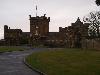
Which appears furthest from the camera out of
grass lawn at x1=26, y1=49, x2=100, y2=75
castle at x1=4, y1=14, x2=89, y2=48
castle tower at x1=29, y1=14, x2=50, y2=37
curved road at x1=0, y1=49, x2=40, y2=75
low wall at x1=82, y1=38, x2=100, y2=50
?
castle tower at x1=29, y1=14, x2=50, y2=37

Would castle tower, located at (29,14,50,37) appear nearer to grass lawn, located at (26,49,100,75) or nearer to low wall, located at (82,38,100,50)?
low wall, located at (82,38,100,50)

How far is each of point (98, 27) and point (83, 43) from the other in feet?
55.3

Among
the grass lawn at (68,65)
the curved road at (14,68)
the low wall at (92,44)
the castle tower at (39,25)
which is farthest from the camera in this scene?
the castle tower at (39,25)

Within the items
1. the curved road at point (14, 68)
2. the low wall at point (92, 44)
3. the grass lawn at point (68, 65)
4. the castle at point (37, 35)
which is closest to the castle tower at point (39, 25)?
the castle at point (37, 35)

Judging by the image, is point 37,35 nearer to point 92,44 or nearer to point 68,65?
point 92,44

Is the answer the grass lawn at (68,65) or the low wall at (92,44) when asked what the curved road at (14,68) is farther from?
the low wall at (92,44)

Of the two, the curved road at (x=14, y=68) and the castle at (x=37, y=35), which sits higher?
the castle at (x=37, y=35)

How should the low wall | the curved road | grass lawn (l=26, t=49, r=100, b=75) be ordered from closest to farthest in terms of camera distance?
grass lawn (l=26, t=49, r=100, b=75) → the curved road → the low wall

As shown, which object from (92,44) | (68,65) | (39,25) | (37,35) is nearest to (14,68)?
(68,65)

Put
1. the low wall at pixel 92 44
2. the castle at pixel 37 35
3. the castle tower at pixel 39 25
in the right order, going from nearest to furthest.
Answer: the low wall at pixel 92 44, the castle at pixel 37 35, the castle tower at pixel 39 25

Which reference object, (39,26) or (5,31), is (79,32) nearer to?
(39,26)

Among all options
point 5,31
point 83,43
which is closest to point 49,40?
point 5,31

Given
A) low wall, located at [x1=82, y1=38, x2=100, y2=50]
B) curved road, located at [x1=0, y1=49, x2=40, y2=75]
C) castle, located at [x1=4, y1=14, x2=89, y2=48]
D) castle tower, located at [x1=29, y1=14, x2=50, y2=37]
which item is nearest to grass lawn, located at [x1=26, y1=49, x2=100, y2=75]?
curved road, located at [x1=0, y1=49, x2=40, y2=75]

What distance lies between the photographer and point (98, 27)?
89188mm
